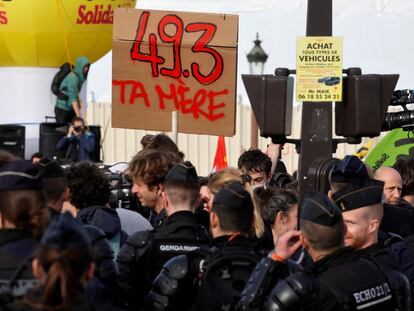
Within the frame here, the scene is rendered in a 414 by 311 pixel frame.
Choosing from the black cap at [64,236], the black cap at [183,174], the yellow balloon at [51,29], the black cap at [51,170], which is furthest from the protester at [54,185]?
the yellow balloon at [51,29]

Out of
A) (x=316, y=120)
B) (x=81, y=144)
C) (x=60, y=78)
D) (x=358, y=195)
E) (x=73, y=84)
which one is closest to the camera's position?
(x=358, y=195)

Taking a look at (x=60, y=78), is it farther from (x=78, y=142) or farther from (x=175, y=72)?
(x=175, y=72)

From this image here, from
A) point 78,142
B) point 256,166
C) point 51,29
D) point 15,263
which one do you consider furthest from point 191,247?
point 51,29

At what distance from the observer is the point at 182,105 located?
9680 mm

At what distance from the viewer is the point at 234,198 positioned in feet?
15.8

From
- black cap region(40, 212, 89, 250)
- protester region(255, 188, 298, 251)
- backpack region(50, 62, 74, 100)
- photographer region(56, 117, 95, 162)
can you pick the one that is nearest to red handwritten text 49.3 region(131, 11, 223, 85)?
protester region(255, 188, 298, 251)

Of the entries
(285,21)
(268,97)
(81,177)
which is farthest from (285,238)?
(285,21)

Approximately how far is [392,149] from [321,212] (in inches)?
236

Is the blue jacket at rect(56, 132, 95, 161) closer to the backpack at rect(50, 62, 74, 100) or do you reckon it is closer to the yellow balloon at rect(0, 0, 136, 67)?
the backpack at rect(50, 62, 74, 100)

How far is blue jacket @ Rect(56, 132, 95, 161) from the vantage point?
54.6 feet

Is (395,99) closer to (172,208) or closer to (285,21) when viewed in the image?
(172,208)

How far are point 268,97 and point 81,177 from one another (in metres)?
1.73

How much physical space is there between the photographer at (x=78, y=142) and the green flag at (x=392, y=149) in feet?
23.4

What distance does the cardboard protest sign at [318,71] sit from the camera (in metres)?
7.03
